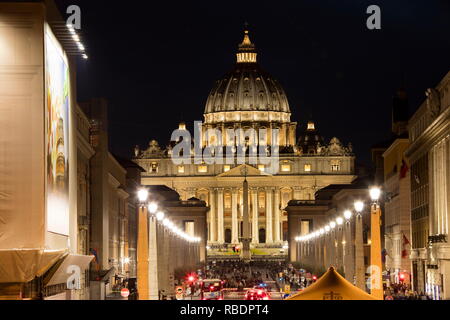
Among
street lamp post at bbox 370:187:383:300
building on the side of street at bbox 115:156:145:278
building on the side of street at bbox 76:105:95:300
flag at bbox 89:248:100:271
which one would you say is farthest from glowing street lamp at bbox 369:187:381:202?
building on the side of street at bbox 115:156:145:278

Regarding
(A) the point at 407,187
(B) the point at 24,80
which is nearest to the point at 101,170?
(A) the point at 407,187

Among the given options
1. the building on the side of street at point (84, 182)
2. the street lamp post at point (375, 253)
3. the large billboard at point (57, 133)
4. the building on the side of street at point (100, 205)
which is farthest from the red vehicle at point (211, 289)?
the large billboard at point (57, 133)

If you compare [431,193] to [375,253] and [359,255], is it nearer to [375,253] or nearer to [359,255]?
[359,255]

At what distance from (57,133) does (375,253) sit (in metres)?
9.51

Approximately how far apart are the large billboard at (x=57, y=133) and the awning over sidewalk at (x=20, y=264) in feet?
6.01

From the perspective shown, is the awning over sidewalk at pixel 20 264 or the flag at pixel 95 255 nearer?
the awning over sidewalk at pixel 20 264

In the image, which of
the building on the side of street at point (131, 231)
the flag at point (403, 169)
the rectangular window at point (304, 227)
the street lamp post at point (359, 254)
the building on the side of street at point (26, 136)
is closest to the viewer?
the building on the side of street at point (26, 136)

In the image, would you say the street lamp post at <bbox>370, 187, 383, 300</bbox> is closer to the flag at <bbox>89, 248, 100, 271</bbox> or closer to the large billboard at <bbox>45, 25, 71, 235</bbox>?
the large billboard at <bbox>45, 25, 71, 235</bbox>

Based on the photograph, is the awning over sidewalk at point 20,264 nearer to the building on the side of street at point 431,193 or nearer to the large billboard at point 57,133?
the large billboard at point 57,133

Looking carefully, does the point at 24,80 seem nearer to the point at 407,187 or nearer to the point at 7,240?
the point at 7,240

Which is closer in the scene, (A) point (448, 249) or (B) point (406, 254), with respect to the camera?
(A) point (448, 249)

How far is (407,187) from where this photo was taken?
82000 mm

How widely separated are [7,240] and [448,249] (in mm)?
31253

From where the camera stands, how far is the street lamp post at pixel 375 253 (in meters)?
31.8
